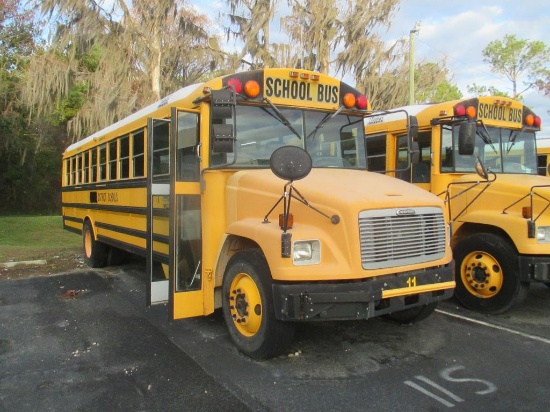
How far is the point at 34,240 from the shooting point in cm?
1340

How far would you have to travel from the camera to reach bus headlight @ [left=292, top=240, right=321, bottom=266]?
349 centimetres

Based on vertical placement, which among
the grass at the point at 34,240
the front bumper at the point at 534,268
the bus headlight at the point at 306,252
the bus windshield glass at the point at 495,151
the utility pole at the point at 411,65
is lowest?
the grass at the point at 34,240

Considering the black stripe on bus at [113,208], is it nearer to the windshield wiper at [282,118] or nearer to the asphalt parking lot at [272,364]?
the asphalt parking lot at [272,364]

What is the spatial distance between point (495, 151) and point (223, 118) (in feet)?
12.3

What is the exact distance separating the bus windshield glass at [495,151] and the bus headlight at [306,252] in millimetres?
2964

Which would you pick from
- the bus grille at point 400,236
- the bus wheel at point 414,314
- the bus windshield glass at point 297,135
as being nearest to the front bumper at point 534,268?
the bus wheel at point 414,314

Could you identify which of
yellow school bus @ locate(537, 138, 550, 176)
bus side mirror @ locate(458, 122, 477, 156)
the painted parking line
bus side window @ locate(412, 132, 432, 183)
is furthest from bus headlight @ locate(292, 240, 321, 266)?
yellow school bus @ locate(537, 138, 550, 176)

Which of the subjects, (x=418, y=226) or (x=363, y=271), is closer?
(x=363, y=271)

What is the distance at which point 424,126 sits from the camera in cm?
601

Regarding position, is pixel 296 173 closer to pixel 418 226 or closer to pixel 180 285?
pixel 418 226

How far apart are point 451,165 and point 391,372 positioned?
300 centimetres

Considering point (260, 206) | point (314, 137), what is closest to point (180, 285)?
point (260, 206)

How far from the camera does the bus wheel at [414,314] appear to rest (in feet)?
14.9

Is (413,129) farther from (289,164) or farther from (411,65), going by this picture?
(411,65)
